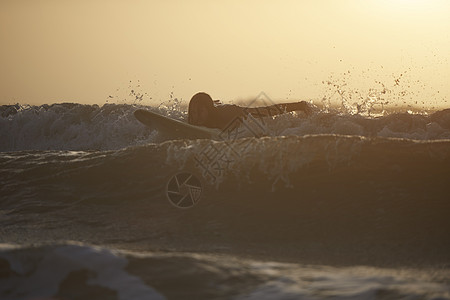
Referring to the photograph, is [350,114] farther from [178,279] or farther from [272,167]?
[178,279]

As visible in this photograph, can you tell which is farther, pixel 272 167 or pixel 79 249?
pixel 272 167

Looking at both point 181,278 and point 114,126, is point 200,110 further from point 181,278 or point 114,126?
point 114,126

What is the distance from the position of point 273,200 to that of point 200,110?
3.07 metres

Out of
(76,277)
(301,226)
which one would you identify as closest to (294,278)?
(76,277)

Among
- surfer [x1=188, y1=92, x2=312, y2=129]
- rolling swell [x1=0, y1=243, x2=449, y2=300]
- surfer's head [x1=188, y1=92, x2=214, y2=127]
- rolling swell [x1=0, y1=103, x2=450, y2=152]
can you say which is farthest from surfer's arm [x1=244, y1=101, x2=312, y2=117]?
rolling swell [x1=0, y1=243, x2=449, y2=300]

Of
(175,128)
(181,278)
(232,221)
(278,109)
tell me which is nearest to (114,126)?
(278,109)

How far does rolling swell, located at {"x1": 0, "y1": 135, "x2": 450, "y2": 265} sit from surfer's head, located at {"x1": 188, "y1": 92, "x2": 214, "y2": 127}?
1.78 m

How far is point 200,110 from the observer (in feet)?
22.9

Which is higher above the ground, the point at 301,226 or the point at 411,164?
the point at 411,164

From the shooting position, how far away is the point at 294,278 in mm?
2367

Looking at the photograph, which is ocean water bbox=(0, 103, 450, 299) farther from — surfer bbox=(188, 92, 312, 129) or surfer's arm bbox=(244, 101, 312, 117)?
surfer's arm bbox=(244, 101, 312, 117)

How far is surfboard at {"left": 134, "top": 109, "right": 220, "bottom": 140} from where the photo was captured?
6535mm

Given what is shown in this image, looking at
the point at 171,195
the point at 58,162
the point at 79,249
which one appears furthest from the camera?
the point at 58,162

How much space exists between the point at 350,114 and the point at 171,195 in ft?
22.0
